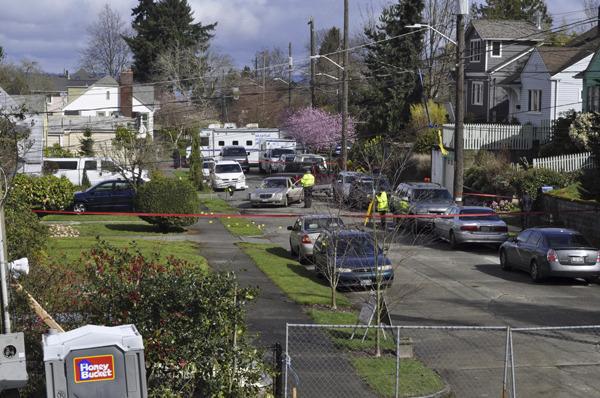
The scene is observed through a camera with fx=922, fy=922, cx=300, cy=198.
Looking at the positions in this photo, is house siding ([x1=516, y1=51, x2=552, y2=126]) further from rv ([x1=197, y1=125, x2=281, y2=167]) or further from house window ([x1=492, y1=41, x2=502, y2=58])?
rv ([x1=197, y1=125, x2=281, y2=167])

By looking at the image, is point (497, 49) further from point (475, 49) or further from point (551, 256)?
point (551, 256)

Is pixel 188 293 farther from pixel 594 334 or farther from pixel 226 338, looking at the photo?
pixel 594 334

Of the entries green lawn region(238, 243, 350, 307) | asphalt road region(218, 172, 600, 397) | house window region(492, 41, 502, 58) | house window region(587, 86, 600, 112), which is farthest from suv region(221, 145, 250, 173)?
asphalt road region(218, 172, 600, 397)

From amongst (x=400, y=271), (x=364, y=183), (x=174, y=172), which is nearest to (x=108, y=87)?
(x=174, y=172)

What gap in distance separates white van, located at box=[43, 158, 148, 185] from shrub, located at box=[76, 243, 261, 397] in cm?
3858

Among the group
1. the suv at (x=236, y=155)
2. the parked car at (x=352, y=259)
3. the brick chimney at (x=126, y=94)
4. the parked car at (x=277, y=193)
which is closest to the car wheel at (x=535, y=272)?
the parked car at (x=352, y=259)

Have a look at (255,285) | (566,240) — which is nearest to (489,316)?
(566,240)

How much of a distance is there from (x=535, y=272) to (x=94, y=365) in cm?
1651

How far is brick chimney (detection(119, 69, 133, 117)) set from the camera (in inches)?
3164

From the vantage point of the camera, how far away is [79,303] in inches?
472

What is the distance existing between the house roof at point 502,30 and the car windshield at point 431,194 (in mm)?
25173

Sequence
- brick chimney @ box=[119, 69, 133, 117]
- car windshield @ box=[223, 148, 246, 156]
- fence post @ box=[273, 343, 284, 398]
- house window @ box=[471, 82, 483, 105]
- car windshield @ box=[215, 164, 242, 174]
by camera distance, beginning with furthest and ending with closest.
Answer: brick chimney @ box=[119, 69, 133, 117] < car windshield @ box=[223, 148, 246, 156] < house window @ box=[471, 82, 483, 105] < car windshield @ box=[215, 164, 242, 174] < fence post @ box=[273, 343, 284, 398]

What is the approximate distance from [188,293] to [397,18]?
5257 cm

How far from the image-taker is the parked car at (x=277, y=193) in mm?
43688
